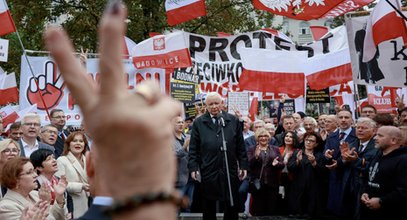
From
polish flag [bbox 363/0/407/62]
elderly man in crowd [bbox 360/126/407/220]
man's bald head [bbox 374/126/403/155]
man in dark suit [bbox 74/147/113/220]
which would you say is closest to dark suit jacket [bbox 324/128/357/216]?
polish flag [bbox 363/0/407/62]

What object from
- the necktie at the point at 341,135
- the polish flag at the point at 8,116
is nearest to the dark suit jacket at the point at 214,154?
the necktie at the point at 341,135

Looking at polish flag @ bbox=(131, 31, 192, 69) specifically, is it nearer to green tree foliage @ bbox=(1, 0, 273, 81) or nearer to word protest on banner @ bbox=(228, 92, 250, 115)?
word protest on banner @ bbox=(228, 92, 250, 115)

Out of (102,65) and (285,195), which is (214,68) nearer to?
(285,195)

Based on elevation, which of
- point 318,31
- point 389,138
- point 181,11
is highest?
point 181,11

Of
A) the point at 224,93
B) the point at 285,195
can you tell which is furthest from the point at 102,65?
the point at 224,93

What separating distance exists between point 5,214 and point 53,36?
12.8 feet

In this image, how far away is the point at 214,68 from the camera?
14891 millimetres

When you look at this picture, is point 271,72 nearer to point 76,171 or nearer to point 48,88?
point 48,88

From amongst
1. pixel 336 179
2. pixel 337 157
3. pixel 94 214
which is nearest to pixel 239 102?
pixel 336 179

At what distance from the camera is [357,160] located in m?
8.27

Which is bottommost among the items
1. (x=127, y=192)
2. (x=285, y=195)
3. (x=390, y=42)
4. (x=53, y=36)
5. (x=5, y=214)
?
(x=285, y=195)

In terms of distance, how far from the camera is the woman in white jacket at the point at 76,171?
6676mm

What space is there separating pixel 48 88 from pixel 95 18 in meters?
10.4

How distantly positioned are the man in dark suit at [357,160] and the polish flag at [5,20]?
6706 mm
